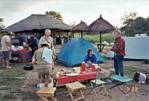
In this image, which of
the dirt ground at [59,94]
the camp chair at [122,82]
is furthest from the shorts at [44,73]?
the camp chair at [122,82]

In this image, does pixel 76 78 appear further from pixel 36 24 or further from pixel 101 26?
pixel 36 24

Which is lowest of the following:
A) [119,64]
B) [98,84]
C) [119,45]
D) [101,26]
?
[98,84]

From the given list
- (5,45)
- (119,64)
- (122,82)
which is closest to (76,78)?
(122,82)

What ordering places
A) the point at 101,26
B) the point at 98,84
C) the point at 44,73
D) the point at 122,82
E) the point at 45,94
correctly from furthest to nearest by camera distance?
1. the point at 101,26
2. the point at 122,82
3. the point at 98,84
4. the point at 44,73
5. the point at 45,94

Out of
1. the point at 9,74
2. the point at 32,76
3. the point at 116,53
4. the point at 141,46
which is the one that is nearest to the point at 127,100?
the point at 116,53

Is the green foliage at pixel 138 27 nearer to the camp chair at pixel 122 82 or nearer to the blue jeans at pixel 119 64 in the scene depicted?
the blue jeans at pixel 119 64

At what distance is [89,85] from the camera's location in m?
9.16

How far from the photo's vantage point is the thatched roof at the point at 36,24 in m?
28.2

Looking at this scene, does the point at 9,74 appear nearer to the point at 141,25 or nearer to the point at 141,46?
the point at 141,46

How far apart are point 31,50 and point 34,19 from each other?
50.5 feet

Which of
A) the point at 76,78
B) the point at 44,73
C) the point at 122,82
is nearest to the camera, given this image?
the point at 44,73

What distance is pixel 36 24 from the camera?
2864 centimetres

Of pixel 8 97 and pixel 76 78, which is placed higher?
pixel 76 78

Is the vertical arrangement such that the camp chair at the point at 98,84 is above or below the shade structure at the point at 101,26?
below
